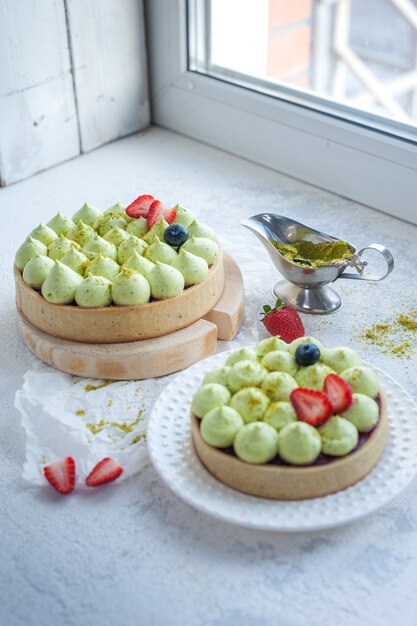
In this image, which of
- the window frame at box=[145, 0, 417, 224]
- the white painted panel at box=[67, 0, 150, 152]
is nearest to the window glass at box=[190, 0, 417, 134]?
the window frame at box=[145, 0, 417, 224]

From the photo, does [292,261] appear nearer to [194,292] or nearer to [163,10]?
[194,292]

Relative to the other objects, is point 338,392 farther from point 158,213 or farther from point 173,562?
point 158,213

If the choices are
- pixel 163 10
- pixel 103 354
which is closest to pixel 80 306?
pixel 103 354

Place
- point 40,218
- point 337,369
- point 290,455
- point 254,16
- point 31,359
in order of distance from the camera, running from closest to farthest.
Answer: point 290,455 < point 337,369 < point 31,359 < point 40,218 < point 254,16

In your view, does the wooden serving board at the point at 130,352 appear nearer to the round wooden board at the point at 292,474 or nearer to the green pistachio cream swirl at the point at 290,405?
the green pistachio cream swirl at the point at 290,405

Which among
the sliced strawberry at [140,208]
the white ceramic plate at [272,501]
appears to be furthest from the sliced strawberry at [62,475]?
the sliced strawberry at [140,208]

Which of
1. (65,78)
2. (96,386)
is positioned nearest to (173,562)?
(96,386)
